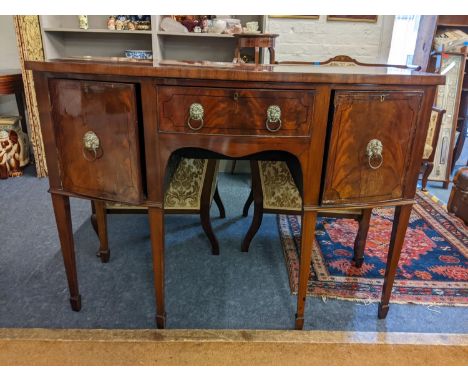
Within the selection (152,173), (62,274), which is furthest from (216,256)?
(152,173)

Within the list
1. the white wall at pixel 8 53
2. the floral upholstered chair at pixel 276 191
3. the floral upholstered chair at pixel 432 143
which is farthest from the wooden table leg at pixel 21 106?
the floral upholstered chair at pixel 432 143

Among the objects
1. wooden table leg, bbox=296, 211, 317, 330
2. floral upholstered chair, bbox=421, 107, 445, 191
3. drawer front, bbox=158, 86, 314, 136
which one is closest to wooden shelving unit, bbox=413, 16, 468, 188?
Answer: floral upholstered chair, bbox=421, 107, 445, 191

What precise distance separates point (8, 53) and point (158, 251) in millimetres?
2932

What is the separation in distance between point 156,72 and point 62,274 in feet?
3.73

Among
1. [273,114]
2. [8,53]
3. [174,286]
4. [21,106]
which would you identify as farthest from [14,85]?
[273,114]

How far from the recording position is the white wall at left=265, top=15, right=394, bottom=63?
2928 mm

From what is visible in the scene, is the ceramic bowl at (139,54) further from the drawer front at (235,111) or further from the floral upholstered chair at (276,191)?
the drawer front at (235,111)

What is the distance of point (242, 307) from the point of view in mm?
1486

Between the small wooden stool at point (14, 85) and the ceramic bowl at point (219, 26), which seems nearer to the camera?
the small wooden stool at point (14, 85)

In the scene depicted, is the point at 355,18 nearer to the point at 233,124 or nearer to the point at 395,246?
the point at 395,246

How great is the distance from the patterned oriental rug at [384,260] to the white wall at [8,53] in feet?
8.83

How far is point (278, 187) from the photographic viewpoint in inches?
70.1

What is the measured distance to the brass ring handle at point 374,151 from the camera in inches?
42.4

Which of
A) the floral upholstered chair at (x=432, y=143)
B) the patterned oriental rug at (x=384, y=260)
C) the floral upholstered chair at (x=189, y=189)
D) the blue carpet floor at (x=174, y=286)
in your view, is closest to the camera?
the blue carpet floor at (x=174, y=286)
